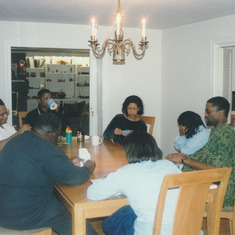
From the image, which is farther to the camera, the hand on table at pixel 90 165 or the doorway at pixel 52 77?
the doorway at pixel 52 77

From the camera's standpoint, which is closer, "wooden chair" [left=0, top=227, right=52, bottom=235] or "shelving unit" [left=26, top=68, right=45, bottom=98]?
"wooden chair" [left=0, top=227, right=52, bottom=235]

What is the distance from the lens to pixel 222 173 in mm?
1664

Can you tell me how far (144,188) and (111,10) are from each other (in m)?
2.76

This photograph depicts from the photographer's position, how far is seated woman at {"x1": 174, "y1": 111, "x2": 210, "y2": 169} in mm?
2920

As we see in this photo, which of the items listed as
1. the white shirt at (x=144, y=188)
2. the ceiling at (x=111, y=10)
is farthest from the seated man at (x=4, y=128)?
the white shirt at (x=144, y=188)

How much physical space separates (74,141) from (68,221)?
5.55 ft

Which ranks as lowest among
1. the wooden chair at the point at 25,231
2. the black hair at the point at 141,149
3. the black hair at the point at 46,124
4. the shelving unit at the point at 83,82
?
the wooden chair at the point at 25,231

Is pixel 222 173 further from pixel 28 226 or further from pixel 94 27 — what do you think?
pixel 94 27

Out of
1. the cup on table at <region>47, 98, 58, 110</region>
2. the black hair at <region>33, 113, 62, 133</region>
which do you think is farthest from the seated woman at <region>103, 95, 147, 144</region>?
the black hair at <region>33, 113, 62, 133</region>

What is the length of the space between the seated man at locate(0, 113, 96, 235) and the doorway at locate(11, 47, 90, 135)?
6.53m

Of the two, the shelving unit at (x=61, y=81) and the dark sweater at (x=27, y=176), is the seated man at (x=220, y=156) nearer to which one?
the dark sweater at (x=27, y=176)

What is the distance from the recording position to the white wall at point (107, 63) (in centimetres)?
465

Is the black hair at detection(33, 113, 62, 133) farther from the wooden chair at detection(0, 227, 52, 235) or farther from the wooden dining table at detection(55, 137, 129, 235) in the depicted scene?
the wooden chair at detection(0, 227, 52, 235)

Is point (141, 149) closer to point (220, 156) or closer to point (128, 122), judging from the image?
point (220, 156)
